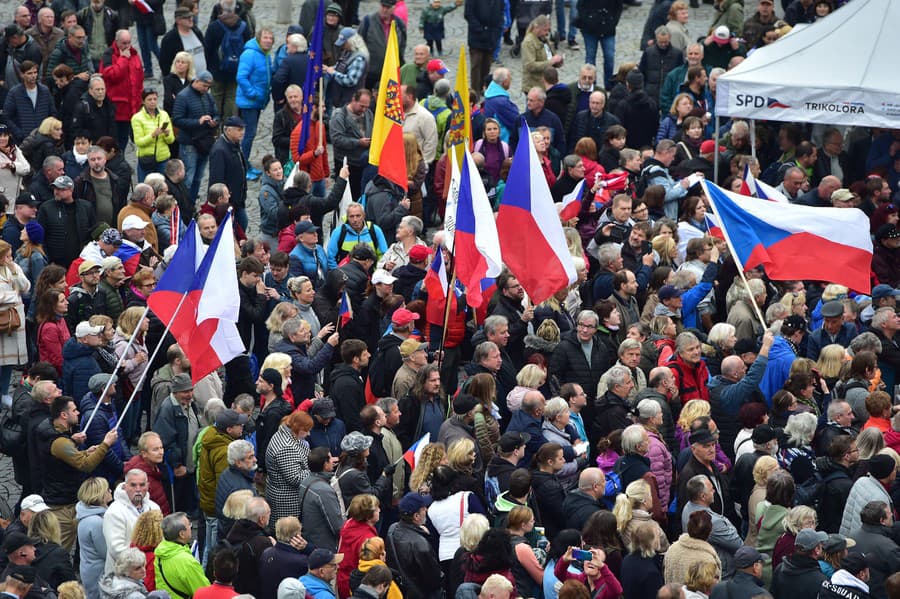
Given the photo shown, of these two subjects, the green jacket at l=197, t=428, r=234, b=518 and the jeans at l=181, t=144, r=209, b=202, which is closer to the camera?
the green jacket at l=197, t=428, r=234, b=518

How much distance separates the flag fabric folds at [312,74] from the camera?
1731cm

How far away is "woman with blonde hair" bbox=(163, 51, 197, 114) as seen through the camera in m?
19.0

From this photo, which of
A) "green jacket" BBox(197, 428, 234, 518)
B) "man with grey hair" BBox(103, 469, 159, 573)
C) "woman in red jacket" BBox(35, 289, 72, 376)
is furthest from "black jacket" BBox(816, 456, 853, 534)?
"woman in red jacket" BBox(35, 289, 72, 376)

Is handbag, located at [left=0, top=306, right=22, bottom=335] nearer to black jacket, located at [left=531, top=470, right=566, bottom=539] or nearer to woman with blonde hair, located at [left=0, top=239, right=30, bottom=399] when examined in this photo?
woman with blonde hair, located at [left=0, top=239, right=30, bottom=399]

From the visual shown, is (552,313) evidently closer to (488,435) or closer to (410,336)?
(410,336)

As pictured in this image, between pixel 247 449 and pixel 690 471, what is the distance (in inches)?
128

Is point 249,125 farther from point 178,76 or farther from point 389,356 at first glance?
point 389,356

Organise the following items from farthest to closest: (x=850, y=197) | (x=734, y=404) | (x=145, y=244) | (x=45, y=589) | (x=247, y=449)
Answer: (x=850, y=197)
(x=145, y=244)
(x=734, y=404)
(x=247, y=449)
(x=45, y=589)

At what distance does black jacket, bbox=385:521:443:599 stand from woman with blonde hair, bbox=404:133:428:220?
285 inches

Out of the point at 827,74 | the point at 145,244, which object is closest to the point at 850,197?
the point at 827,74

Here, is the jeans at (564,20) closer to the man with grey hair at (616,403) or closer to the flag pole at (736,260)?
the flag pole at (736,260)

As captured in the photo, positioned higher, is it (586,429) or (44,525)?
(44,525)

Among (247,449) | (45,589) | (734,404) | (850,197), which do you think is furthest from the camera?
(850,197)

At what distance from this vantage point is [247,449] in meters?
11.6
